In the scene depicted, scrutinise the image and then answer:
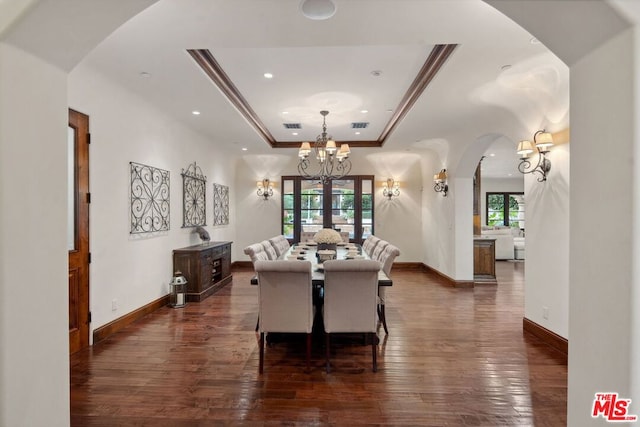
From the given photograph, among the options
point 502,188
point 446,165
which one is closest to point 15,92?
point 446,165

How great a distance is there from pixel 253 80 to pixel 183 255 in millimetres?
2894

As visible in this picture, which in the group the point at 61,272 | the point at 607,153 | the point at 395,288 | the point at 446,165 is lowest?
the point at 395,288

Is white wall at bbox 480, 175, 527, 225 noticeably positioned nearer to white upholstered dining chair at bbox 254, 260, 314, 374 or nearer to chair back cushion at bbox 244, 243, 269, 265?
chair back cushion at bbox 244, 243, 269, 265

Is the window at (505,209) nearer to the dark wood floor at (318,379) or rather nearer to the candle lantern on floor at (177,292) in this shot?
the dark wood floor at (318,379)

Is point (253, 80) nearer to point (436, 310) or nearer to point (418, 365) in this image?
point (418, 365)

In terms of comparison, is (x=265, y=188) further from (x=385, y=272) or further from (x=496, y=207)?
(x=496, y=207)

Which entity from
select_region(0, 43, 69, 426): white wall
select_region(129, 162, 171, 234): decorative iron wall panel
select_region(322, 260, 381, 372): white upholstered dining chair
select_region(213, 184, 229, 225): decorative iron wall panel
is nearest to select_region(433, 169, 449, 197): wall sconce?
select_region(322, 260, 381, 372): white upholstered dining chair

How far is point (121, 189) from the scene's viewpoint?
3809mm

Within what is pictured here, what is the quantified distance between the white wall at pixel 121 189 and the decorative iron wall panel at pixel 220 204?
5.16 ft

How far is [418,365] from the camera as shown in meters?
2.91

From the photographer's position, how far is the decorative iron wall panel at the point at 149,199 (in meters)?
4.02

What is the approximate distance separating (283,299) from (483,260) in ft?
16.7

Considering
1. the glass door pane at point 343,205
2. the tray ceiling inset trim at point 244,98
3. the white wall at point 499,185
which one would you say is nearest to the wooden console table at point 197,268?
the tray ceiling inset trim at point 244,98

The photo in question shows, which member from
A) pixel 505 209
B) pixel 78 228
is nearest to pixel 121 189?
pixel 78 228
